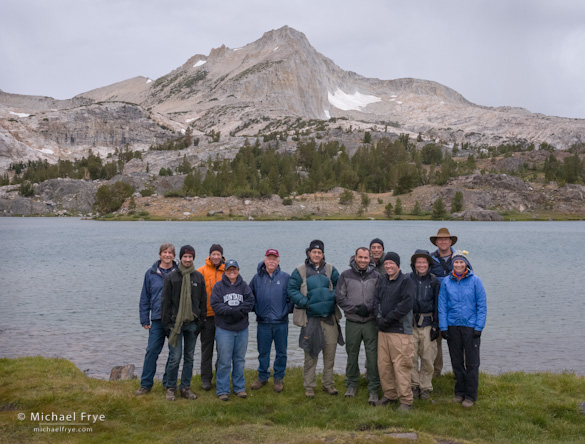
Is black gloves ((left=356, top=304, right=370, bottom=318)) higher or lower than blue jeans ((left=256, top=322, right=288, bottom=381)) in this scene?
higher

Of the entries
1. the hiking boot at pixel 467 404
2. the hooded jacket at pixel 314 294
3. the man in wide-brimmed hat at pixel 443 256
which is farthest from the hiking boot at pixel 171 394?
the man in wide-brimmed hat at pixel 443 256

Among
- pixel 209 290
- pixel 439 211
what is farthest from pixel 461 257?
pixel 439 211

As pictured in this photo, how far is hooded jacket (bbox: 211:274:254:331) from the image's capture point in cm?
984

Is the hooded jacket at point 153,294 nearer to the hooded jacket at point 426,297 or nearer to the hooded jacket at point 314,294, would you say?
the hooded jacket at point 314,294

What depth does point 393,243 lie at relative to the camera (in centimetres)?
5728

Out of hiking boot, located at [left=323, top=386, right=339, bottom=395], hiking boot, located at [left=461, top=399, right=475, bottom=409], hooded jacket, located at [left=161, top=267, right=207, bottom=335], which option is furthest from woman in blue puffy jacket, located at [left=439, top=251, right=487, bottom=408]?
hooded jacket, located at [left=161, top=267, right=207, bottom=335]

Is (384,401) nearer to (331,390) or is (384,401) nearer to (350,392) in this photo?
(350,392)

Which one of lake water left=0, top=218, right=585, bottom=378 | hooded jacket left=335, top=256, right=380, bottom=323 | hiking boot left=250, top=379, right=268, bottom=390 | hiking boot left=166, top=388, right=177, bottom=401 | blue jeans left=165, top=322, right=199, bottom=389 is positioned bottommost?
lake water left=0, top=218, right=585, bottom=378

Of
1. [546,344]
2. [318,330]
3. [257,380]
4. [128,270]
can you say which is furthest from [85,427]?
[128,270]

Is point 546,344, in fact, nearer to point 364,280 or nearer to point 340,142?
point 364,280

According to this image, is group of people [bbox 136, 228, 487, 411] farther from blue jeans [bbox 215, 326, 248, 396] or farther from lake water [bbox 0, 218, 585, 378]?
lake water [bbox 0, 218, 585, 378]

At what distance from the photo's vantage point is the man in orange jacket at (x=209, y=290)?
410 inches

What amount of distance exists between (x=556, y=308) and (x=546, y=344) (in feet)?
25.2

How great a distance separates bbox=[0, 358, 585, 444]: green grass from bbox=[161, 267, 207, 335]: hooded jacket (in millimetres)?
1793
